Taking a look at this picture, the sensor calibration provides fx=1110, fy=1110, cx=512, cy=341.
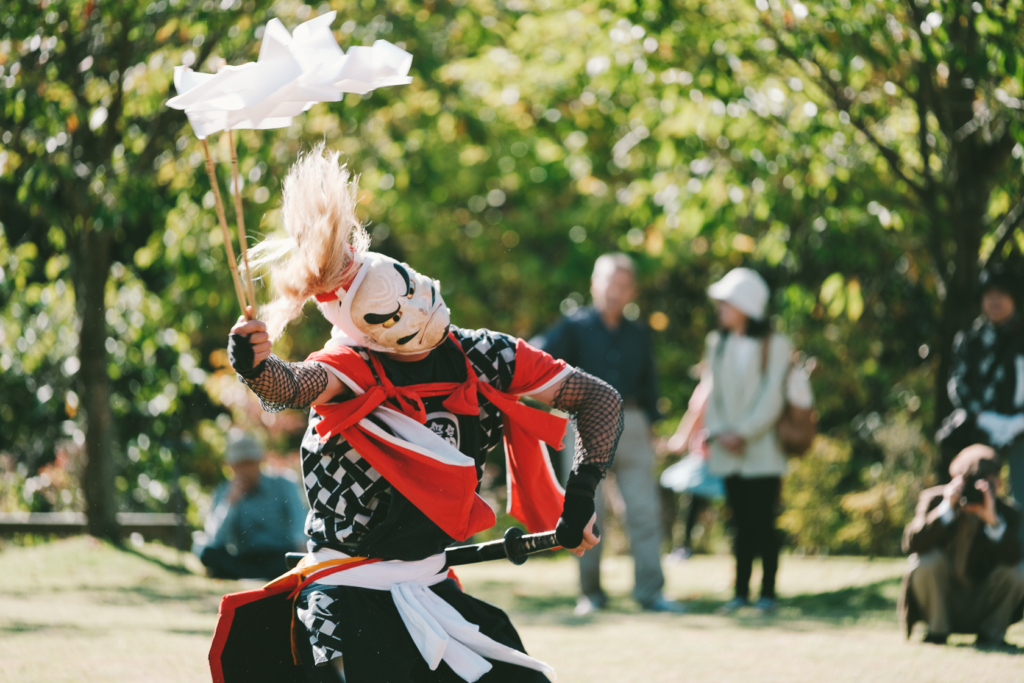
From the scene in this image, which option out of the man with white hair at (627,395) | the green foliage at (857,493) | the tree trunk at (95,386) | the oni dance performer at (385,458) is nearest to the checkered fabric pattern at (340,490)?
the oni dance performer at (385,458)

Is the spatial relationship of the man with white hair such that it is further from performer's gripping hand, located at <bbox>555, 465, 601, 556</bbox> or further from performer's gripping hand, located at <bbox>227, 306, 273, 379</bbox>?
performer's gripping hand, located at <bbox>227, 306, 273, 379</bbox>

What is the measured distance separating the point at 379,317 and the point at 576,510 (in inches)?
29.7

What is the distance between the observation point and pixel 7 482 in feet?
37.1

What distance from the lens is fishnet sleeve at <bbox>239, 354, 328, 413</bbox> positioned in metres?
2.69

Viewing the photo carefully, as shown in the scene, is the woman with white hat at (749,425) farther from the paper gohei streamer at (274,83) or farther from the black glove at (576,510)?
the paper gohei streamer at (274,83)

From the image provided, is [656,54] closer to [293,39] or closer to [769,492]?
[769,492]

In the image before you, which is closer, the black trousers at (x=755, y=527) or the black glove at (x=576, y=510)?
the black glove at (x=576, y=510)

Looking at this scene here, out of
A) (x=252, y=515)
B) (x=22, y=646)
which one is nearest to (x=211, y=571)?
(x=252, y=515)

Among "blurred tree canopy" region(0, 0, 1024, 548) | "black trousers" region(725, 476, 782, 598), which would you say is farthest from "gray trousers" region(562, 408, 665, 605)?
"blurred tree canopy" region(0, 0, 1024, 548)

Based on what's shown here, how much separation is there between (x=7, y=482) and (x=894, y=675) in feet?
30.8

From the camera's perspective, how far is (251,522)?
304 inches

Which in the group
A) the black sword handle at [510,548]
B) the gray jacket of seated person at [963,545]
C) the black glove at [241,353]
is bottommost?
the gray jacket of seated person at [963,545]

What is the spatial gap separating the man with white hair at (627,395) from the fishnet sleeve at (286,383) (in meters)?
4.20

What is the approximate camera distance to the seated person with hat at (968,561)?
17.6ft
